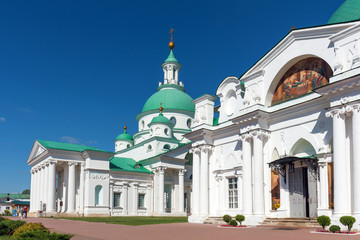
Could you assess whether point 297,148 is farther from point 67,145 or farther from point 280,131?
point 67,145

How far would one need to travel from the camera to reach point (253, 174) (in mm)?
25359

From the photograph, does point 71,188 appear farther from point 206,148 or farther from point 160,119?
point 206,148

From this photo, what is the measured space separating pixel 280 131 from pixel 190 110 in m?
36.2

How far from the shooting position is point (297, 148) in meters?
23.8

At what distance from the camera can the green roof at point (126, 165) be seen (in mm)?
49056

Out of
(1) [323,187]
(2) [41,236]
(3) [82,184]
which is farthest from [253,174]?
(3) [82,184]

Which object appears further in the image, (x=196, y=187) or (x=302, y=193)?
(x=196, y=187)

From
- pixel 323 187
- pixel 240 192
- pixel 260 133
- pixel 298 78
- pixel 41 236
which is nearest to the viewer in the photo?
pixel 41 236

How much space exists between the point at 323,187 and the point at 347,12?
10.3m

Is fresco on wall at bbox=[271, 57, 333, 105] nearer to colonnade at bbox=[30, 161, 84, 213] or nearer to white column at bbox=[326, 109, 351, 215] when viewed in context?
white column at bbox=[326, 109, 351, 215]

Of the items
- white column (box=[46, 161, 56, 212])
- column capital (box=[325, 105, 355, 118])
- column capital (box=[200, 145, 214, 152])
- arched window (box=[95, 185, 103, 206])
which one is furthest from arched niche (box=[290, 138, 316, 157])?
white column (box=[46, 161, 56, 212])

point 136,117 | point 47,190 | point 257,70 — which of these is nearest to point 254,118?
point 257,70

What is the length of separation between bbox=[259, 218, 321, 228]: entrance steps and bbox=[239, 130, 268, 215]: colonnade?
36.8 inches

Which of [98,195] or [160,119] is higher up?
[160,119]
